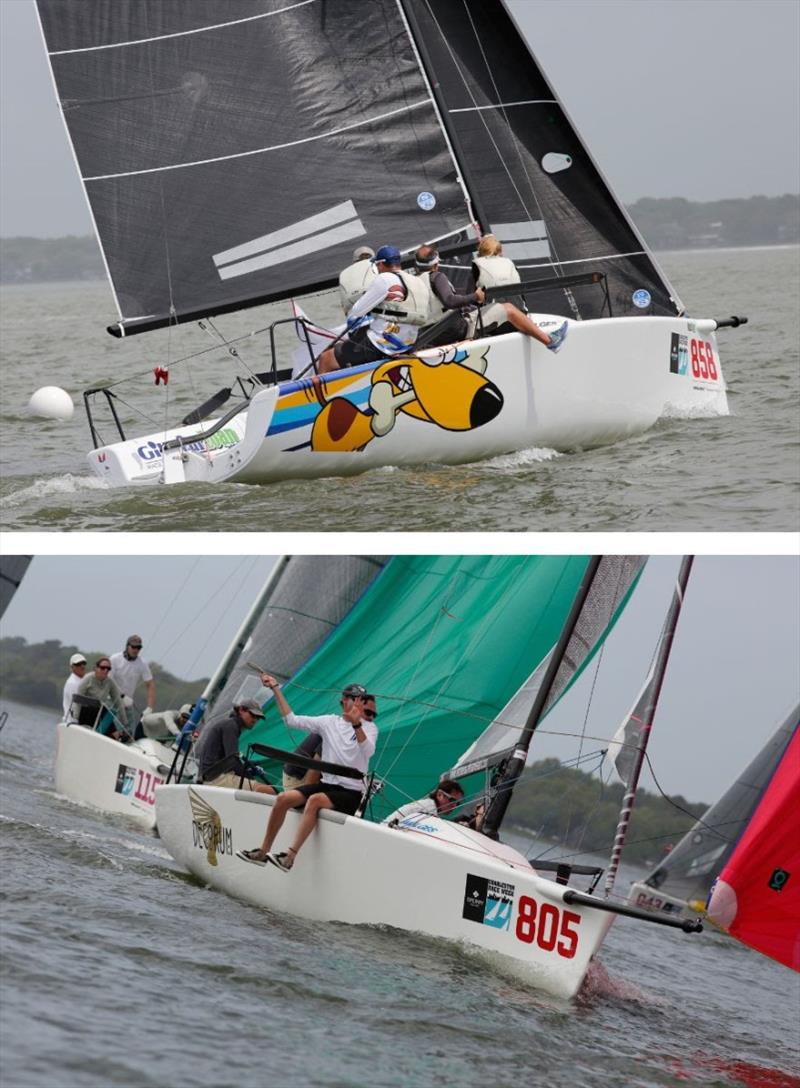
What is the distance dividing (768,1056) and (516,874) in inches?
46.4

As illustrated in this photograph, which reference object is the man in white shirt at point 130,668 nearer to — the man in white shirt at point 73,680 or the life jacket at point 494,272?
the man in white shirt at point 73,680

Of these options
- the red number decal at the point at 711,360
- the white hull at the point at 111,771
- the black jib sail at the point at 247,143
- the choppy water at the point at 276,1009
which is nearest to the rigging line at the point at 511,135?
the black jib sail at the point at 247,143

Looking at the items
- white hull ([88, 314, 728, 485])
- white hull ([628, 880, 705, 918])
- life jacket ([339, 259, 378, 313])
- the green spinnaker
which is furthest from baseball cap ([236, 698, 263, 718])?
white hull ([628, 880, 705, 918])

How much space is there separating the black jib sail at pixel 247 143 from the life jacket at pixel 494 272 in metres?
0.75

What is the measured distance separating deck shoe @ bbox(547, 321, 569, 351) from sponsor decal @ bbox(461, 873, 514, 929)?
3.34 meters

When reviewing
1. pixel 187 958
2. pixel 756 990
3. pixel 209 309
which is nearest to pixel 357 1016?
pixel 187 958

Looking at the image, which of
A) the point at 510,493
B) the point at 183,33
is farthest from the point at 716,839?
the point at 183,33

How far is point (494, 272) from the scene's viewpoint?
8562mm

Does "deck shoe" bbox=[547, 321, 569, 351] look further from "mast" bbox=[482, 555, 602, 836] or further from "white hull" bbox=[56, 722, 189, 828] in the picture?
"white hull" bbox=[56, 722, 189, 828]

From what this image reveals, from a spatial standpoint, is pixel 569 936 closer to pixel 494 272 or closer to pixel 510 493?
pixel 510 493

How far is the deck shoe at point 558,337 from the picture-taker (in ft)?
27.1

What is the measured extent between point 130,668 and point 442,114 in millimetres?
4035

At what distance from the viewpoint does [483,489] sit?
313 inches

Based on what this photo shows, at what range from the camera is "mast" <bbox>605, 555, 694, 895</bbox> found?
20.1 feet
